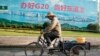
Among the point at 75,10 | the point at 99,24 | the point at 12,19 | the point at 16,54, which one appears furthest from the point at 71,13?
the point at 16,54

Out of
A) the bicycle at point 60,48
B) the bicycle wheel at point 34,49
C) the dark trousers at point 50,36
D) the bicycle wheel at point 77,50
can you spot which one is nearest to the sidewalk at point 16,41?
the bicycle wheel at point 34,49

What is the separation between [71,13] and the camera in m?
24.6

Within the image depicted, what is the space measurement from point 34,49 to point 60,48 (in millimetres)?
973

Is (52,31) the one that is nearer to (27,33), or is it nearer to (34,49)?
(34,49)

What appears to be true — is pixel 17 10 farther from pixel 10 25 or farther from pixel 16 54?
pixel 16 54

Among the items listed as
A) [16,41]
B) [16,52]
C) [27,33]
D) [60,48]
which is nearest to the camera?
[60,48]

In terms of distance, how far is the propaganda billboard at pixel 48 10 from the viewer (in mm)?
23531

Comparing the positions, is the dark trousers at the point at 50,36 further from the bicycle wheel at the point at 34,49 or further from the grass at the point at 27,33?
the grass at the point at 27,33

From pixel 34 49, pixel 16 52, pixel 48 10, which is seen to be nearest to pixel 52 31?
pixel 34 49

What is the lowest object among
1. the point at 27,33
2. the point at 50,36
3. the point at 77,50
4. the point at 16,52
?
the point at 27,33

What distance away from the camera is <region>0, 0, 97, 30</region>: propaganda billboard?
23.5m

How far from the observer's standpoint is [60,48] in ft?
47.8

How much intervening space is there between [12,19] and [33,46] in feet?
29.7

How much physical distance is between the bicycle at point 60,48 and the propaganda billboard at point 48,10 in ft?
29.0
